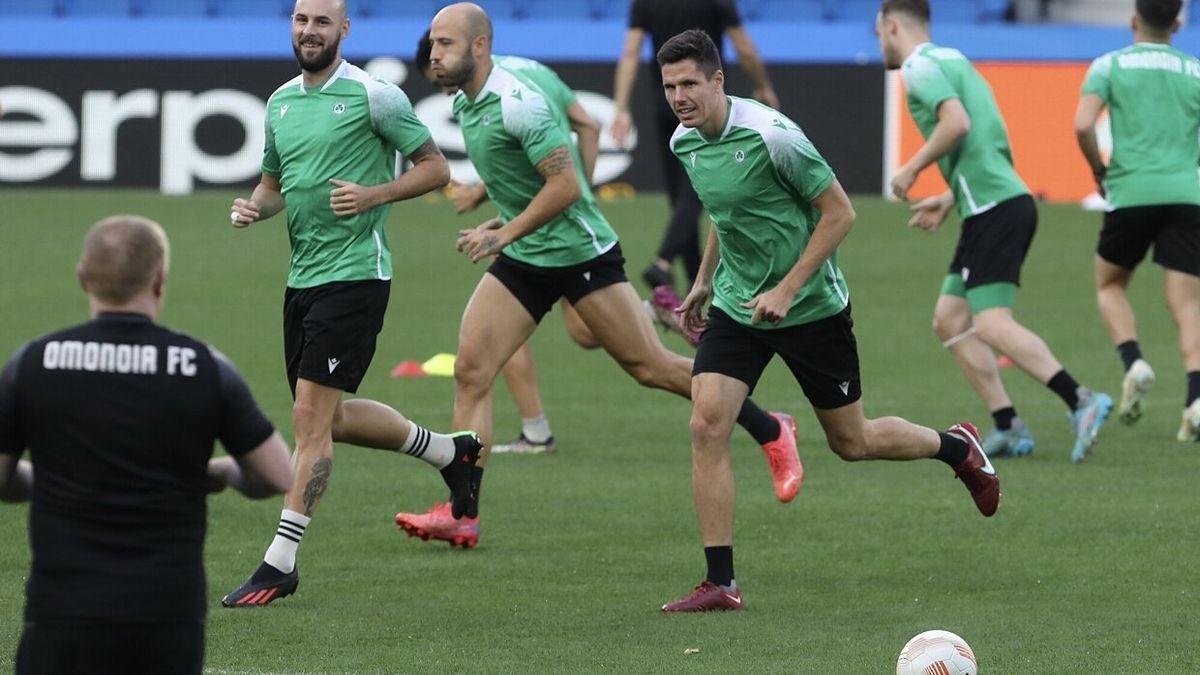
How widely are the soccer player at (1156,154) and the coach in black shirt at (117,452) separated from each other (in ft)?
24.0

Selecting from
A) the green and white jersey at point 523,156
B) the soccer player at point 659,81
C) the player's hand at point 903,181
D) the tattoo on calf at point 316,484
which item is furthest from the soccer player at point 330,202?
the soccer player at point 659,81

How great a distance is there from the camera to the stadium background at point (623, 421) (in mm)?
6734

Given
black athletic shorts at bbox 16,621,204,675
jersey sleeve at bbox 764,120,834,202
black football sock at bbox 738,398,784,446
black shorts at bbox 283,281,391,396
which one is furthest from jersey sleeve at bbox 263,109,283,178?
black athletic shorts at bbox 16,621,204,675

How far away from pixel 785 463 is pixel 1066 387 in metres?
2.40

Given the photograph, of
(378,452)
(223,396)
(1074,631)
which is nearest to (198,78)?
(378,452)

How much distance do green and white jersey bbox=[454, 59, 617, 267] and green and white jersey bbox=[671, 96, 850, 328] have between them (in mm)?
1169

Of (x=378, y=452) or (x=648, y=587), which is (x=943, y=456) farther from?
(x=378, y=452)

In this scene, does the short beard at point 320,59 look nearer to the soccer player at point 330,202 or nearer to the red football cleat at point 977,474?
the soccer player at point 330,202

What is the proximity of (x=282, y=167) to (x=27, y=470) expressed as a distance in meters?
3.34

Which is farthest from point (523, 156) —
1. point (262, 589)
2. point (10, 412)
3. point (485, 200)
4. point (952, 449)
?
point (10, 412)

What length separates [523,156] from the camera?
28.7 ft

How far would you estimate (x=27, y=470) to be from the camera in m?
4.48

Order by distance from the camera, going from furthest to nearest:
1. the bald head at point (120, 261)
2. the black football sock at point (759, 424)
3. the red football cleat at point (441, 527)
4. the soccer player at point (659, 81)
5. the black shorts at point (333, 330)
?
the soccer player at point (659, 81) < the black football sock at point (759, 424) < the red football cleat at point (441, 527) < the black shorts at point (333, 330) < the bald head at point (120, 261)

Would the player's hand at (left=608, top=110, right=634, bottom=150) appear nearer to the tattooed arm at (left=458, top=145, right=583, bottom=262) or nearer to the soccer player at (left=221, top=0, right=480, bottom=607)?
the tattooed arm at (left=458, top=145, right=583, bottom=262)
